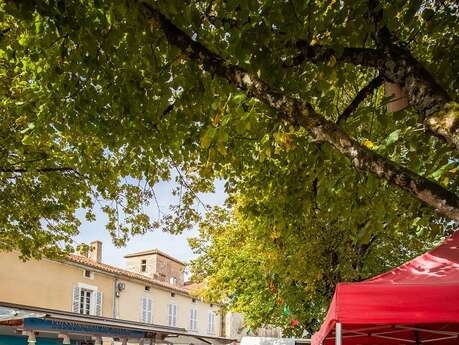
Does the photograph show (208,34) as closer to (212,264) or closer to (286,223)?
(286,223)

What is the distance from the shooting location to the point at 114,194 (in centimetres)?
1152

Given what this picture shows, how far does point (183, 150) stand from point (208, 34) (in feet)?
5.18

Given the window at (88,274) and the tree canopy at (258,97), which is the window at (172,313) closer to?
the window at (88,274)

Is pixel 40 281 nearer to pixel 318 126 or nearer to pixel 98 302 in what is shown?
pixel 98 302

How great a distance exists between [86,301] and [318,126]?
2212 cm

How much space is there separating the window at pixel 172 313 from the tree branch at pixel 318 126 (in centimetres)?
2973

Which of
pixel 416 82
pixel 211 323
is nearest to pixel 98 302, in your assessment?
pixel 211 323

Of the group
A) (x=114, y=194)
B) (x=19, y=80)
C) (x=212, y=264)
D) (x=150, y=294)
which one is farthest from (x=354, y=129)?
(x=150, y=294)

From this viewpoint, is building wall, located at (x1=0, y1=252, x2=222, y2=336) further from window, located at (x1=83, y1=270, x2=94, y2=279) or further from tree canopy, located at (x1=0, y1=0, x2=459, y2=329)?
tree canopy, located at (x1=0, y1=0, x2=459, y2=329)

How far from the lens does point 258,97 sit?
398cm

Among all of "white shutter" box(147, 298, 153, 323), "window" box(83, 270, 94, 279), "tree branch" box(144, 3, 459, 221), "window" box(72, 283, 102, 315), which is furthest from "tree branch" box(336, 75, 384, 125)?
"white shutter" box(147, 298, 153, 323)

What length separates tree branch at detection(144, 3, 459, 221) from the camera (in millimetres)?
3262

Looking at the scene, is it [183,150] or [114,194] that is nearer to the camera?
[183,150]

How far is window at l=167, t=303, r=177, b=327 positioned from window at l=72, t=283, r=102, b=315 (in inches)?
333
